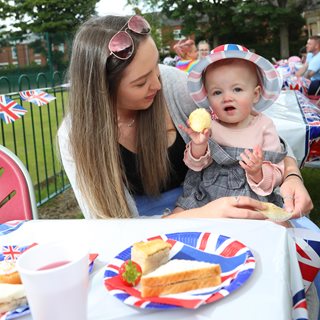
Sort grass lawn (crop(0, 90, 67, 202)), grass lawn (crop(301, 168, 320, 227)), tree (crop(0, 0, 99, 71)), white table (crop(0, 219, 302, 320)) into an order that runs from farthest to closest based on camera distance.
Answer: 1. tree (crop(0, 0, 99, 71))
2. grass lawn (crop(0, 90, 67, 202))
3. grass lawn (crop(301, 168, 320, 227))
4. white table (crop(0, 219, 302, 320))

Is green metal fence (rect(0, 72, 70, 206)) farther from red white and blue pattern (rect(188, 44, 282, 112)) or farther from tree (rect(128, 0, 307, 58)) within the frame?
tree (rect(128, 0, 307, 58))

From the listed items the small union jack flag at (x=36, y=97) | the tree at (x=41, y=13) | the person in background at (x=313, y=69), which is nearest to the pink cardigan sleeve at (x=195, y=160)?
the small union jack flag at (x=36, y=97)

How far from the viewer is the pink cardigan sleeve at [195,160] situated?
188 centimetres

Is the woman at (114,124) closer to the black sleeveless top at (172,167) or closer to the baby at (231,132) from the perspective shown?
the black sleeveless top at (172,167)

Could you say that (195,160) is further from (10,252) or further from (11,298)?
(11,298)

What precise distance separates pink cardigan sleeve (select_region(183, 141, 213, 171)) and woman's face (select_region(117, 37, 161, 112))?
27cm

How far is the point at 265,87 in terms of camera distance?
2.03m

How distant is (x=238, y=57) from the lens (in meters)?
1.88

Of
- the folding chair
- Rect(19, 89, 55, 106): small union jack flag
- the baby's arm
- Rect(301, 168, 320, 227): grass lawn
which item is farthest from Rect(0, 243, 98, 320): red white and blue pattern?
Rect(301, 168, 320, 227): grass lawn

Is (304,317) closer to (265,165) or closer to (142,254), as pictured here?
(142,254)

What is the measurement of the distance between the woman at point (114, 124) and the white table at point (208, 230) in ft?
1.35

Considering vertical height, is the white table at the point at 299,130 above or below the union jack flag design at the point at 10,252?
below

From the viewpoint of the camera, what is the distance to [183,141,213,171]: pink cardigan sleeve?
6.16ft

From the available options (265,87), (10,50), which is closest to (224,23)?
(10,50)
